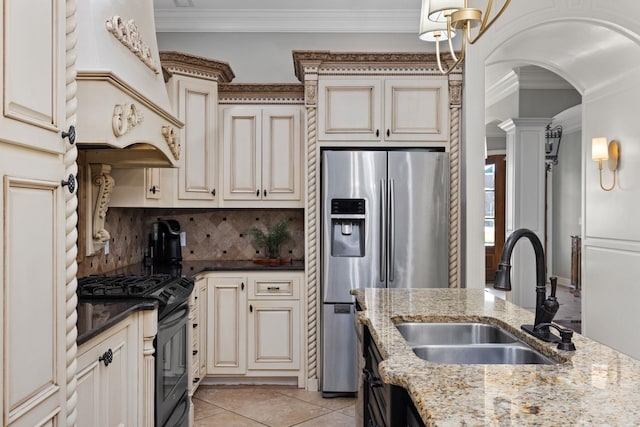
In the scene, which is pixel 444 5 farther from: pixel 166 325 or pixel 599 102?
pixel 599 102

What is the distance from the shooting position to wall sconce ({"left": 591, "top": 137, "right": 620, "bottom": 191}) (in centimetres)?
411

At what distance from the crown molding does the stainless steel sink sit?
11.0 ft

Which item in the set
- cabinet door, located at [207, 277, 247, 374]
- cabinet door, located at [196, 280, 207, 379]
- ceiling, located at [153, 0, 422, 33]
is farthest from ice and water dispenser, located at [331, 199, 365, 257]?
ceiling, located at [153, 0, 422, 33]

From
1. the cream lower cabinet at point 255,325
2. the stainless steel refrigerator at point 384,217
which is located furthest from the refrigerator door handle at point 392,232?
the cream lower cabinet at point 255,325

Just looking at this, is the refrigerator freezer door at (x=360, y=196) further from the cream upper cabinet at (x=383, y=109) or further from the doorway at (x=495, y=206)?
the doorway at (x=495, y=206)

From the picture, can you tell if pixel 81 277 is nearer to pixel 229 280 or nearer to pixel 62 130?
pixel 229 280

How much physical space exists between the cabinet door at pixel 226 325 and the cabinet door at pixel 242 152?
697mm

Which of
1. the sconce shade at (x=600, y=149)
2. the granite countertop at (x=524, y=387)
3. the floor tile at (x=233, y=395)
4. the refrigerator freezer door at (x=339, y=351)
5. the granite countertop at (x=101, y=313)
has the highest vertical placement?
the sconce shade at (x=600, y=149)

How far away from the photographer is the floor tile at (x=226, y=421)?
3.35 metres

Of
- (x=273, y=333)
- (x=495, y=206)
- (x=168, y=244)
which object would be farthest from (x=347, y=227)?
(x=495, y=206)

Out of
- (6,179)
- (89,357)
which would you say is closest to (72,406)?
(89,357)

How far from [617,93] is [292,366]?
126 inches

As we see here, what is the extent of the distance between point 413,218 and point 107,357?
2340 millimetres

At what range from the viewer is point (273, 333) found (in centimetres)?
407
